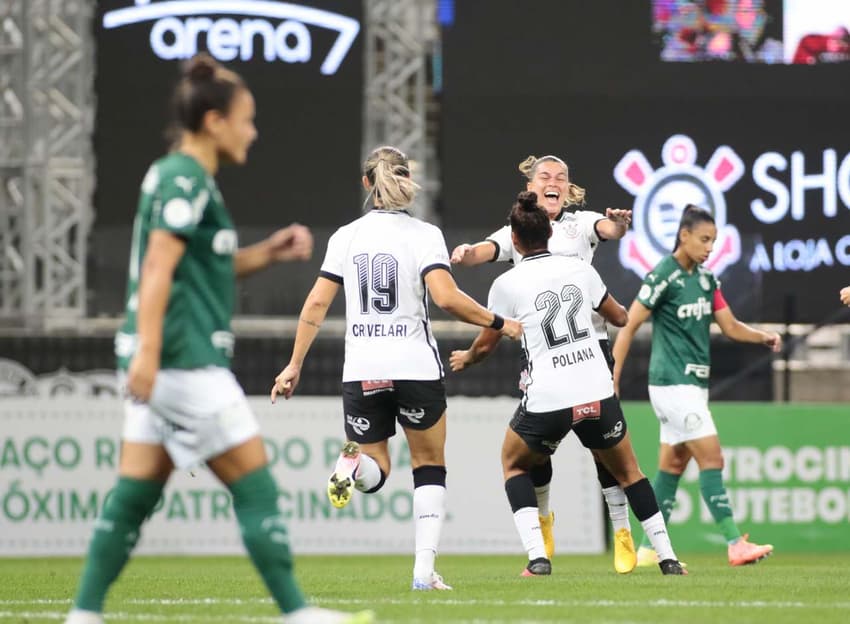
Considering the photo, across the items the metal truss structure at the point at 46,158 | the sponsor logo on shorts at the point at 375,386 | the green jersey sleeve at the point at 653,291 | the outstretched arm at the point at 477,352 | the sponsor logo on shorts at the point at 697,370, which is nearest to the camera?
the sponsor logo on shorts at the point at 375,386

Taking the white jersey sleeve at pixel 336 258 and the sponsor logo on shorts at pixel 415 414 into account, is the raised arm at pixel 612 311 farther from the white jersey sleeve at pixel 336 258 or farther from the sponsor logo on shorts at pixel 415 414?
the white jersey sleeve at pixel 336 258

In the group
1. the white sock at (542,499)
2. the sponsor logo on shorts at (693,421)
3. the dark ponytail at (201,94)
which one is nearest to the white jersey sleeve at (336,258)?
the white sock at (542,499)

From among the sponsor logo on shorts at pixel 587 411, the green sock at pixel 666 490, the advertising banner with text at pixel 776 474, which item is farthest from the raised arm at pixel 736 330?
the advertising banner with text at pixel 776 474

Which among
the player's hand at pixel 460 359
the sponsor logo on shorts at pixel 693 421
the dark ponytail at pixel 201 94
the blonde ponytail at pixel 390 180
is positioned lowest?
the sponsor logo on shorts at pixel 693 421

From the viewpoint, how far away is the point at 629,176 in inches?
629

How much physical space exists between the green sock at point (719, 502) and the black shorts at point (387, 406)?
2.62 metres

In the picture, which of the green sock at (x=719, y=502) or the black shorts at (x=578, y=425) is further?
the green sock at (x=719, y=502)

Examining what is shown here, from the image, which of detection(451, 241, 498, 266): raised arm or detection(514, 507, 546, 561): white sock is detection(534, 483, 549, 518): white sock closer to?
detection(514, 507, 546, 561): white sock

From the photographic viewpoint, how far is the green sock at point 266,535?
484 cm

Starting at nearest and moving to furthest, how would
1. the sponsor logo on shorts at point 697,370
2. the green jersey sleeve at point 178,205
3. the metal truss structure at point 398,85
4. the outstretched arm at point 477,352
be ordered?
the green jersey sleeve at point 178,205 < the outstretched arm at point 477,352 < the sponsor logo on shorts at point 697,370 < the metal truss structure at point 398,85

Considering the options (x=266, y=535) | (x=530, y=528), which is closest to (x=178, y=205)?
(x=266, y=535)

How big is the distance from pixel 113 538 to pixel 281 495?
7.76 meters

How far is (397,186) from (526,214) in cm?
73

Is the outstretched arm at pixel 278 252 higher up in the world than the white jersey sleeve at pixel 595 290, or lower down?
higher up
